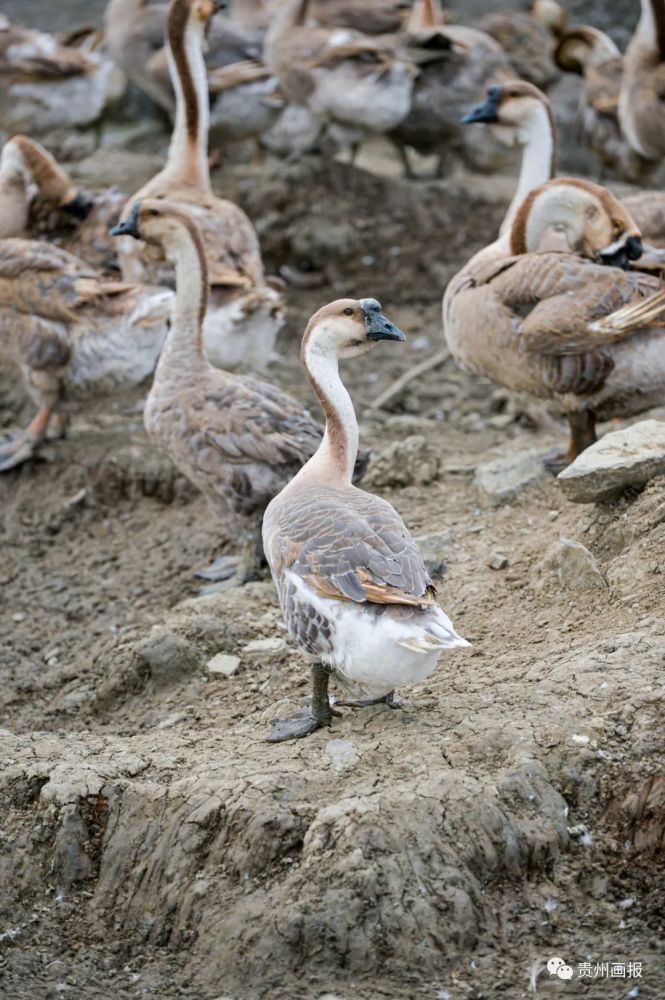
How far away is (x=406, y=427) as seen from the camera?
813 centimetres

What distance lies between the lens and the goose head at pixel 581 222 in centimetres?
673

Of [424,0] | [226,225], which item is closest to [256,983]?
[226,225]

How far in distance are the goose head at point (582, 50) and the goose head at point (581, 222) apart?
6566 mm

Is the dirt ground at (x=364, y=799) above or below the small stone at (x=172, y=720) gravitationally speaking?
above

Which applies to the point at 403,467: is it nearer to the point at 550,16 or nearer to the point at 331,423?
the point at 331,423

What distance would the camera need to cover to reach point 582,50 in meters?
13.4

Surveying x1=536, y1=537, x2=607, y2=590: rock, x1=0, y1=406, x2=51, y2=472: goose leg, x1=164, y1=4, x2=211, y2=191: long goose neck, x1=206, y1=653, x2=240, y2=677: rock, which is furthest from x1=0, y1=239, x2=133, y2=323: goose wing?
x1=536, y1=537, x2=607, y2=590: rock

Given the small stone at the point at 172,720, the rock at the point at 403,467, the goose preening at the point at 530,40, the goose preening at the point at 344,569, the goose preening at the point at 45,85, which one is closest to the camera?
the goose preening at the point at 344,569

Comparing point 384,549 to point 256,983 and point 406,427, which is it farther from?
point 406,427

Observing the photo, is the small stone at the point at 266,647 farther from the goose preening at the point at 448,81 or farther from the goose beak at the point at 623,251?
the goose preening at the point at 448,81

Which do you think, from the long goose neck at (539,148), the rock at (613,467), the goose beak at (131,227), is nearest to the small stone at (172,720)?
the rock at (613,467)

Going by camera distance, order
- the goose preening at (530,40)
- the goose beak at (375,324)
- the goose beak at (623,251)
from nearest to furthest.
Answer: the goose beak at (375,324)
the goose beak at (623,251)
the goose preening at (530,40)

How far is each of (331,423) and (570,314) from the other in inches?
70.9

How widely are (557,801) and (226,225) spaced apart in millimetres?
5274
